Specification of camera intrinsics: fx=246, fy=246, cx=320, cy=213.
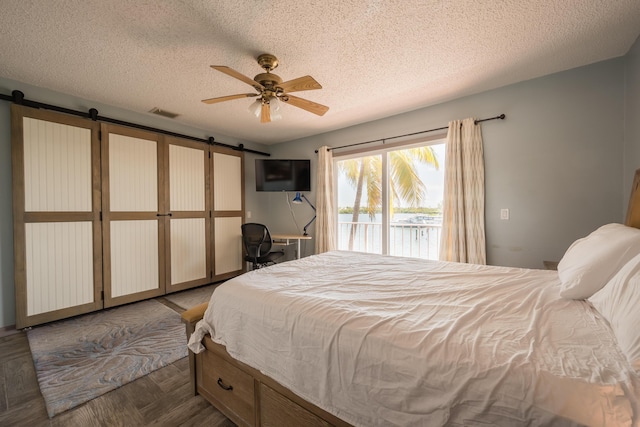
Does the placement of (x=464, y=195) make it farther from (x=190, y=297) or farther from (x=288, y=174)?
(x=190, y=297)

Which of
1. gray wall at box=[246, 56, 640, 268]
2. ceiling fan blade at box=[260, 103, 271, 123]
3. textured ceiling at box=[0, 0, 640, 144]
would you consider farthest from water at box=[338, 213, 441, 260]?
ceiling fan blade at box=[260, 103, 271, 123]

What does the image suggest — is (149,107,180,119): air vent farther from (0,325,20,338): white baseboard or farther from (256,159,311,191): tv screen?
(0,325,20,338): white baseboard

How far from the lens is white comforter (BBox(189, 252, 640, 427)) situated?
654 millimetres

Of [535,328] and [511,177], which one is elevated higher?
[511,177]

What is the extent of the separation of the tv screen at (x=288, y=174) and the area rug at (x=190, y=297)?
1.90 metres

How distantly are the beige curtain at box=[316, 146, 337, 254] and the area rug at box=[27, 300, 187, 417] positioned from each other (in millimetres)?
2187

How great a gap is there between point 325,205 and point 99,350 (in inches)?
119

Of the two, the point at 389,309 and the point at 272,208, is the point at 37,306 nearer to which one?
the point at 272,208

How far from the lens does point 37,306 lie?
2527 millimetres

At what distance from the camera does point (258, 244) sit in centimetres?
394

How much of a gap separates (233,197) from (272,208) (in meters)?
0.84

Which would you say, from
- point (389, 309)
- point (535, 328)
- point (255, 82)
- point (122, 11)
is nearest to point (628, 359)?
point (535, 328)

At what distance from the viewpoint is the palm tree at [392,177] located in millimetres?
3469

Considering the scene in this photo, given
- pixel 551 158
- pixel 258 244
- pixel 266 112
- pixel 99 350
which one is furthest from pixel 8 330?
pixel 551 158
